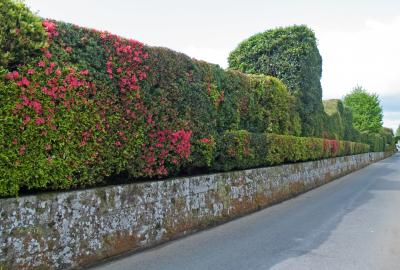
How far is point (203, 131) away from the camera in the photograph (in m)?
8.73

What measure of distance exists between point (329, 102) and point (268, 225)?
78.2ft

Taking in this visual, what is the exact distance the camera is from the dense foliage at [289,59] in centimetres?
1755

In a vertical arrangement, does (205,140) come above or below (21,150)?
above

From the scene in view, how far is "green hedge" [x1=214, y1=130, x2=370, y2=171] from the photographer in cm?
967

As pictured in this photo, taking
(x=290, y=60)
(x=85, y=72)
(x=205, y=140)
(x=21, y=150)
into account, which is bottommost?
(x=21, y=150)

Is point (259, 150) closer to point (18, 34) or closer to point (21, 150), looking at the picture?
point (21, 150)

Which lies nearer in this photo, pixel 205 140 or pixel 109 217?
pixel 109 217

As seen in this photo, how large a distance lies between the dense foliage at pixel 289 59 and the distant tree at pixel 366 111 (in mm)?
45388

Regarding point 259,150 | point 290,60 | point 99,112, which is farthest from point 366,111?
point 99,112

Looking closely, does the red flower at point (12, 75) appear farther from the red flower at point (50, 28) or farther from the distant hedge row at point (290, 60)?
the distant hedge row at point (290, 60)

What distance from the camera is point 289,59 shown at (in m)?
17.7

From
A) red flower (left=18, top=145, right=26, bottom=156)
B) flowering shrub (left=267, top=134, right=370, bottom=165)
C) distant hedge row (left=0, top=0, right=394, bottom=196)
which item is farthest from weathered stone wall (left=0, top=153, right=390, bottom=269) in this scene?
flowering shrub (left=267, top=134, right=370, bottom=165)

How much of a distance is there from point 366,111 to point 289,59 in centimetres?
4900

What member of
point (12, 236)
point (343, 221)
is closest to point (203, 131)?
point (343, 221)
